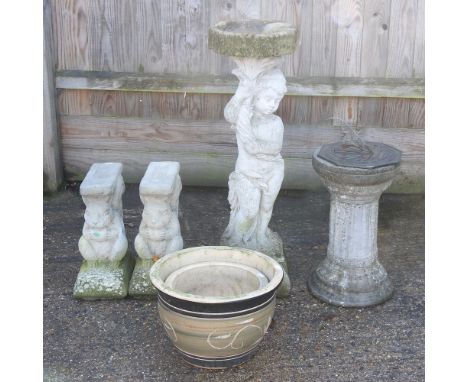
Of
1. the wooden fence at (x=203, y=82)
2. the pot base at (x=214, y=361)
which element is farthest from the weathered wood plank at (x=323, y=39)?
the pot base at (x=214, y=361)

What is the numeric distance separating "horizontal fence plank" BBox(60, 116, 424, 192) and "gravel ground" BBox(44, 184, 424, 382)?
1.76ft

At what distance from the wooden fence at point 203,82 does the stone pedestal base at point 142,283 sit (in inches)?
59.3

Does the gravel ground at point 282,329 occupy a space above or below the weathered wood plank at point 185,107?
below

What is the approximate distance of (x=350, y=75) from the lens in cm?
531

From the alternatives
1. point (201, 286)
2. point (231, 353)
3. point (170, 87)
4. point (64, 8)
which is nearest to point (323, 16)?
point (170, 87)

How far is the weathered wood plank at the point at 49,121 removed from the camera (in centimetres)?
528

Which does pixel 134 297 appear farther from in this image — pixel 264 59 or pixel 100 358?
pixel 264 59

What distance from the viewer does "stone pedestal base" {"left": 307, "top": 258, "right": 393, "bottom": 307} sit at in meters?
4.25

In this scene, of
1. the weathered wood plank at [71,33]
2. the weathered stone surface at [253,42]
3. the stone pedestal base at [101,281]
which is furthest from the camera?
the weathered wood plank at [71,33]

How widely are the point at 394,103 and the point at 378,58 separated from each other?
36 cm

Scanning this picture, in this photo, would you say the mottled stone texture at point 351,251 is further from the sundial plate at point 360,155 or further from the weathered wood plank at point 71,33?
the weathered wood plank at point 71,33

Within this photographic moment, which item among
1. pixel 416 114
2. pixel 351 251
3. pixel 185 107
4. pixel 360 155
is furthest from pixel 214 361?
pixel 416 114

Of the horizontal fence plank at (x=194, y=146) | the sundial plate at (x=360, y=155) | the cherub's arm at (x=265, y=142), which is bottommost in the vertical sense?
the horizontal fence plank at (x=194, y=146)

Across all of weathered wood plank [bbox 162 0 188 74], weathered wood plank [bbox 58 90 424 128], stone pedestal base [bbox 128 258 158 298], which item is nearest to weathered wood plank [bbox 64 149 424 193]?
weathered wood plank [bbox 58 90 424 128]
